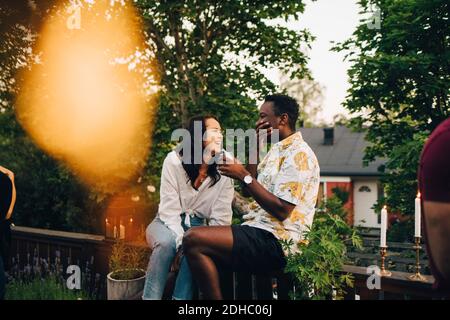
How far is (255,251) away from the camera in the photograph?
270 cm

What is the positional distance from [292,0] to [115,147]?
14.3 feet

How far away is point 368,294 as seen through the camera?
2846 mm

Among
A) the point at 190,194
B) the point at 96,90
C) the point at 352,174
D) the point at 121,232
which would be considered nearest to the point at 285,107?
the point at 190,194

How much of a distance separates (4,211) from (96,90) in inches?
160

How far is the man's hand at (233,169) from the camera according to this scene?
8.98 feet

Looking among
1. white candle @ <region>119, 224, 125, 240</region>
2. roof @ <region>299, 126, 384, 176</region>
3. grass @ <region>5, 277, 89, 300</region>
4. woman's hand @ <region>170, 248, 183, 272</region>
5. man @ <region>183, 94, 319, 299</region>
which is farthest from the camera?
roof @ <region>299, 126, 384, 176</region>

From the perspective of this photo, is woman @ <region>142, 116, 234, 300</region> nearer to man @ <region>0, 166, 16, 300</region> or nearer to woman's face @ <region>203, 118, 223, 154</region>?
woman's face @ <region>203, 118, 223, 154</region>

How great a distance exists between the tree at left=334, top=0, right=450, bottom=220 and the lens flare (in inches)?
164

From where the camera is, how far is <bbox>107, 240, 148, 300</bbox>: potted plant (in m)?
3.73

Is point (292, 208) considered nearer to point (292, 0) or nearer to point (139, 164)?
point (139, 164)

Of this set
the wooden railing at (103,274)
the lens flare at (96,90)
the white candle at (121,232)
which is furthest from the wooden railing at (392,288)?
the lens flare at (96,90)

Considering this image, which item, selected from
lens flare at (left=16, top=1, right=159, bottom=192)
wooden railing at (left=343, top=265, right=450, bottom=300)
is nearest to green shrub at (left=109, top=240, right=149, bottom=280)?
wooden railing at (left=343, top=265, right=450, bottom=300)

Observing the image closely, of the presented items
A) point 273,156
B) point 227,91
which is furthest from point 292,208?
point 227,91

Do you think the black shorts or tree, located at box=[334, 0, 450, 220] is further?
tree, located at box=[334, 0, 450, 220]
